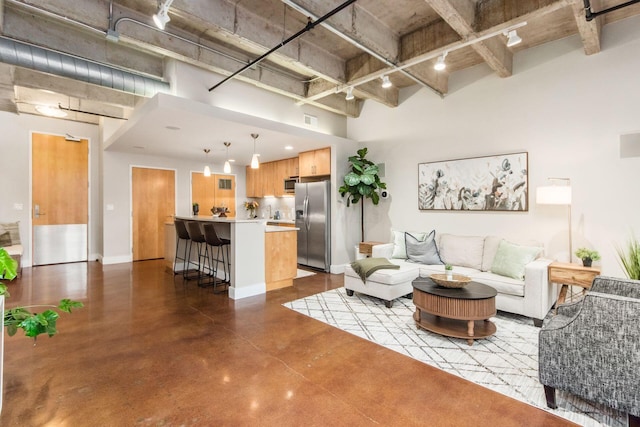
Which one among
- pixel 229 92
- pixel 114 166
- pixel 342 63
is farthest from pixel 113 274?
pixel 342 63

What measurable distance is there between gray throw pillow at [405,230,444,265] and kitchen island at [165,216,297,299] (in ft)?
6.10

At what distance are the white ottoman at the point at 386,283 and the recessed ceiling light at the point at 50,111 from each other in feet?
21.3

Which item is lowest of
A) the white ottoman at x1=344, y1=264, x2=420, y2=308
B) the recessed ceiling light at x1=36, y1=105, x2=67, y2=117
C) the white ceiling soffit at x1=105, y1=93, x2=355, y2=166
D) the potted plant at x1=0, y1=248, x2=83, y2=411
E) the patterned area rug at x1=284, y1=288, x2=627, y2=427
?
the patterned area rug at x1=284, y1=288, x2=627, y2=427

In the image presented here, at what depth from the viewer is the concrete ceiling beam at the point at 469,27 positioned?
2934 millimetres

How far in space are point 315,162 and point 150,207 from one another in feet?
13.9

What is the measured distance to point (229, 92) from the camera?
15.5 feet

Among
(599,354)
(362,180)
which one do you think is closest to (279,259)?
(362,180)

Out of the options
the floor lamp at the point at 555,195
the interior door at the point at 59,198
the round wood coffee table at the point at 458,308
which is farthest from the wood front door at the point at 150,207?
the floor lamp at the point at 555,195

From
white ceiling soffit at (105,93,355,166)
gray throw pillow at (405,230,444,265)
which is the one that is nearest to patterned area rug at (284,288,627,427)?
gray throw pillow at (405,230,444,265)

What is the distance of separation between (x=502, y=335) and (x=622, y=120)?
2.99 metres

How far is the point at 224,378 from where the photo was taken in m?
2.29

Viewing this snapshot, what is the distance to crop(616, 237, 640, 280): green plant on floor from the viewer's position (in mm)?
3002

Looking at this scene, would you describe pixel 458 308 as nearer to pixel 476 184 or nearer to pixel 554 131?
pixel 476 184

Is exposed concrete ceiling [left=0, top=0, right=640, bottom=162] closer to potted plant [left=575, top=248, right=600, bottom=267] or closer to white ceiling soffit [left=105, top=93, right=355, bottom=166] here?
white ceiling soffit [left=105, top=93, right=355, bottom=166]
